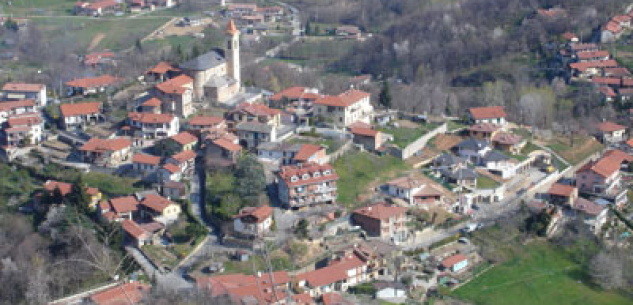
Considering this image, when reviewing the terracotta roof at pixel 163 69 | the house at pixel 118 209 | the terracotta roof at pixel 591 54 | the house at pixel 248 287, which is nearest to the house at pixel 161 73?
the terracotta roof at pixel 163 69

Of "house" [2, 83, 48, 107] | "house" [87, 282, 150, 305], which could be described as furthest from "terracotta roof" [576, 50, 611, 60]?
"house" [87, 282, 150, 305]

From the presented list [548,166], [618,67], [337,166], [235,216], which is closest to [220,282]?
[235,216]

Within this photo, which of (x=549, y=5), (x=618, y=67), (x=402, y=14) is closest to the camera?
(x=618, y=67)

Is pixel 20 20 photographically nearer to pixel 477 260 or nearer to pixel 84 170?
pixel 84 170

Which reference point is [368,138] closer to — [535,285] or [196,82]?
[196,82]

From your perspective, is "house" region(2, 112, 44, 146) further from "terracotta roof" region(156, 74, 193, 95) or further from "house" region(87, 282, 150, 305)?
"house" region(87, 282, 150, 305)

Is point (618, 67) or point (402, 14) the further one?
point (402, 14)

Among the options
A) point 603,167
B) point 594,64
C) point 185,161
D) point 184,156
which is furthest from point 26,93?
point 594,64
